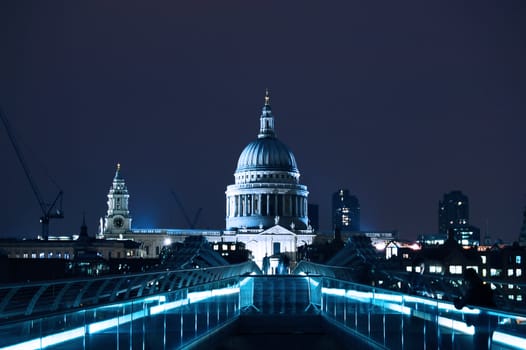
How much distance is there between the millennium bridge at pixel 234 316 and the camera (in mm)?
16609

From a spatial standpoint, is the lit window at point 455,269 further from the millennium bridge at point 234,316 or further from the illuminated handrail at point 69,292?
the illuminated handrail at point 69,292

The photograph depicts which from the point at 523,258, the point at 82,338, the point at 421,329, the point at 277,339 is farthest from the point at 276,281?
the point at 523,258

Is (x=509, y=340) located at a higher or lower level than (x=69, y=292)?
lower

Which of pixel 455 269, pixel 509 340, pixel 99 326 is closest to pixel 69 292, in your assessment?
pixel 99 326

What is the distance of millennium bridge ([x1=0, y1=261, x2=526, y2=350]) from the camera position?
16.6m

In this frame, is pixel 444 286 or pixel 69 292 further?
pixel 444 286

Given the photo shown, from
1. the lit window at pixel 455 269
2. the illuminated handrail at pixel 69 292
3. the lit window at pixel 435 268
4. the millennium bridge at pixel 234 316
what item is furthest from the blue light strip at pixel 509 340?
the lit window at pixel 435 268

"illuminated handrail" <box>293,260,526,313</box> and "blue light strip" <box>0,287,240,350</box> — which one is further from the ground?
"illuminated handrail" <box>293,260,526,313</box>

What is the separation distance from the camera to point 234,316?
117ft

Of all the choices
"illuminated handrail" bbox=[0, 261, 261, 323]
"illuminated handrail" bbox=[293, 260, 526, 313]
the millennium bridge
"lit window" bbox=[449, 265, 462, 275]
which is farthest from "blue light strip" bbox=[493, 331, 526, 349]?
"lit window" bbox=[449, 265, 462, 275]

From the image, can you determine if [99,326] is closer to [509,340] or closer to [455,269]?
[509,340]

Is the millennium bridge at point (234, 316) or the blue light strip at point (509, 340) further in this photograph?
the millennium bridge at point (234, 316)

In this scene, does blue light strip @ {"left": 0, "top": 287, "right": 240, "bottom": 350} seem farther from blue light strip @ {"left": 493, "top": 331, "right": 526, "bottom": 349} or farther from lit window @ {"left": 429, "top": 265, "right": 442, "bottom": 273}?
lit window @ {"left": 429, "top": 265, "right": 442, "bottom": 273}

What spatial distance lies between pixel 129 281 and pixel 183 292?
2.78 metres
